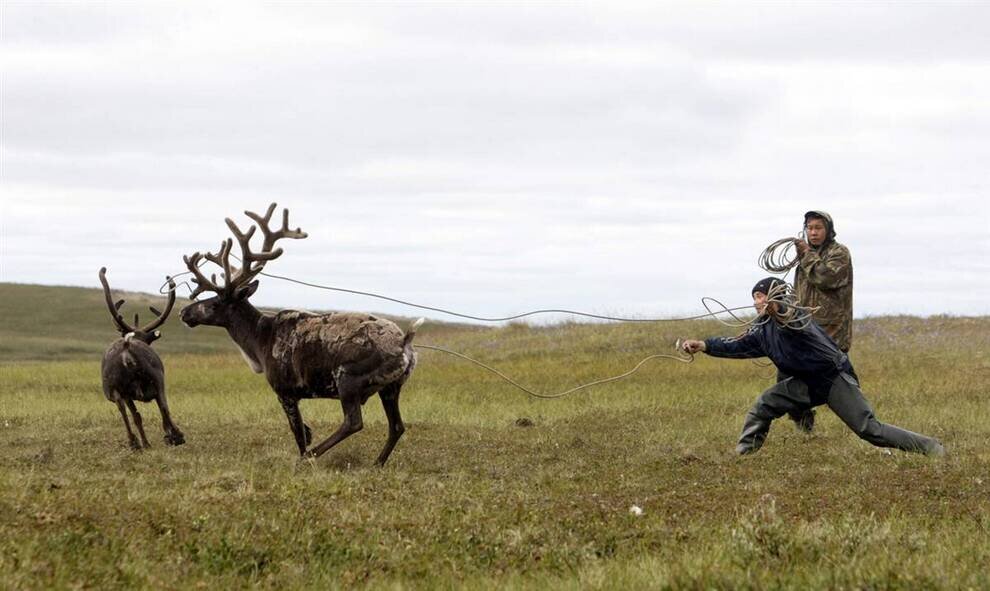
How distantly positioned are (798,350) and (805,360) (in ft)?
0.39

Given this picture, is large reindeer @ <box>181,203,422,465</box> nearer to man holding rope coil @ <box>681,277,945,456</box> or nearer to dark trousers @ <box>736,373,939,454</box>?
man holding rope coil @ <box>681,277,945,456</box>

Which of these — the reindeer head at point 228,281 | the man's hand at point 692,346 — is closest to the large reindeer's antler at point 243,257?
the reindeer head at point 228,281

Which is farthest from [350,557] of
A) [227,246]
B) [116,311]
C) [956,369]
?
[956,369]

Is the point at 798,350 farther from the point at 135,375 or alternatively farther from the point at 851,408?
the point at 135,375

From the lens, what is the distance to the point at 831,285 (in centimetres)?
1277

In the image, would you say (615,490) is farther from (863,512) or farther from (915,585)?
(915,585)

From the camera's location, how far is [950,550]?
716 cm

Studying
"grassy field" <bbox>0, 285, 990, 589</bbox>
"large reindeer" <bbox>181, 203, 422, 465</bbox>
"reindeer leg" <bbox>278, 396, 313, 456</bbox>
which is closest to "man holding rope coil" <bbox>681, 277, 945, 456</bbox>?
"grassy field" <bbox>0, 285, 990, 589</bbox>

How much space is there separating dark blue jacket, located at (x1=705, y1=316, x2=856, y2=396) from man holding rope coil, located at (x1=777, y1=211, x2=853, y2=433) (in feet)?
4.10

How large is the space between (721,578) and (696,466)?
5.64m

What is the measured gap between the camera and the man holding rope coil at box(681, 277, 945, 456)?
37.0 ft

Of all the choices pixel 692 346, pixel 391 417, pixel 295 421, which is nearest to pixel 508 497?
pixel 692 346

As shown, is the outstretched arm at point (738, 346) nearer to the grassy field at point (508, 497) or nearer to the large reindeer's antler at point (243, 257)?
the grassy field at point (508, 497)

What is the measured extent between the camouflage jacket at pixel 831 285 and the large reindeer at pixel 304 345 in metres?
4.54
